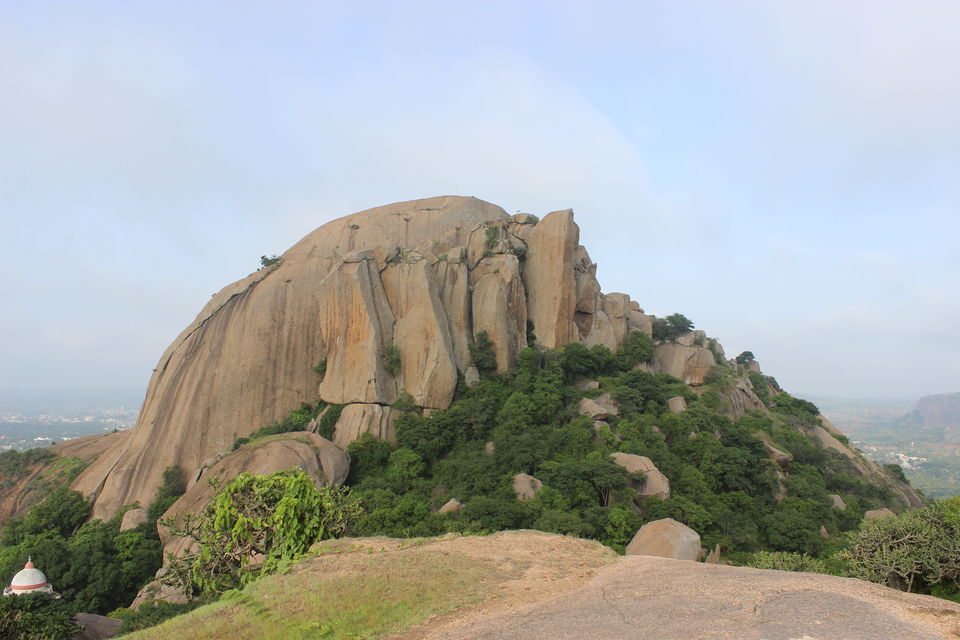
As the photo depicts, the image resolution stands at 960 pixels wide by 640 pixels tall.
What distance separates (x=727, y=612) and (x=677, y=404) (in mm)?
25791

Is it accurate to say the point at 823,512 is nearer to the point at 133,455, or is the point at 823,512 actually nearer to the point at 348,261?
the point at 348,261

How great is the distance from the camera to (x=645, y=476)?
25.5m

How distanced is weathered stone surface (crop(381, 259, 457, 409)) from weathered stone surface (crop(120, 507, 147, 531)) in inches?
517

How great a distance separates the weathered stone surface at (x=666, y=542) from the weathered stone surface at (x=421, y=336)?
45.1 ft

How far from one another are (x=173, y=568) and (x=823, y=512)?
26.5m

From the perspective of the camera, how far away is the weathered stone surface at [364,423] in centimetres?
3019

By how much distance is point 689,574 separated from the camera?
10.5m

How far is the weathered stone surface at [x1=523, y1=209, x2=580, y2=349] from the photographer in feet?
117

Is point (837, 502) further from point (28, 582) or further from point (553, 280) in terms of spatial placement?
point (28, 582)

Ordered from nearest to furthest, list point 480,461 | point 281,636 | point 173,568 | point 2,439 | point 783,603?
1. point 783,603
2. point 281,636
3. point 173,568
4. point 480,461
5. point 2,439

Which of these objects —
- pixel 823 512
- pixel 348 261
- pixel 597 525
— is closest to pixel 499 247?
pixel 348 261

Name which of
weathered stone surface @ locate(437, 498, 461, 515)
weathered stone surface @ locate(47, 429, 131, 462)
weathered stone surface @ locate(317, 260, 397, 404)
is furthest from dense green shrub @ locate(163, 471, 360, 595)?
weathered stone surface @ locate(47, 429, 131, 462)

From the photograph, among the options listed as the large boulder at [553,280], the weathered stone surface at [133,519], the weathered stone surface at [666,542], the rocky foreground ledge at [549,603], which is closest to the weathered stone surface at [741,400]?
the large boulder at [553,280]

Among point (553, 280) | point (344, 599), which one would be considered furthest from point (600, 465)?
point (344, 599)
